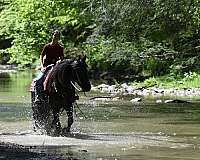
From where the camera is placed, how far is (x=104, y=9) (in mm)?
24969

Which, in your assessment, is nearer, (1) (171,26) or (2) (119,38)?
(1) (171,26)

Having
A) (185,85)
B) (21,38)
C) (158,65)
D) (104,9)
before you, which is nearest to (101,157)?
(104,9)

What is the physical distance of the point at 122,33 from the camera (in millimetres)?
28547

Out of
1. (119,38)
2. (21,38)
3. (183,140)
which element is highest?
(183,140)

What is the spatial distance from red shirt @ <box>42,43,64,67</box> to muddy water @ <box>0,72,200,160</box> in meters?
1.18

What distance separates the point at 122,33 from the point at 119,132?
15.4 m

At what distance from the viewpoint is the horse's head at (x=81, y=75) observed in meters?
12.3

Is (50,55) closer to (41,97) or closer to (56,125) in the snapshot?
(41,97)

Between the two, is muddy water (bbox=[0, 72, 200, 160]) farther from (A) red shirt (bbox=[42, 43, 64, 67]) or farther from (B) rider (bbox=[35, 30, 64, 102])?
(A) red shirt (bbox=[42, 43, 64, 67])

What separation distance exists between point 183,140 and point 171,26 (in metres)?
15.8

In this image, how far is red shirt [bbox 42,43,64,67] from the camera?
1338 centimetres

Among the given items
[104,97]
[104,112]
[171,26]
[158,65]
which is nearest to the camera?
[104,112]

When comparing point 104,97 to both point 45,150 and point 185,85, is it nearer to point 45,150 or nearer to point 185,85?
point 185,85

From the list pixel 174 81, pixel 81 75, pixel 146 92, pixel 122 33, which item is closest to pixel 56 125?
pixel 81 75
